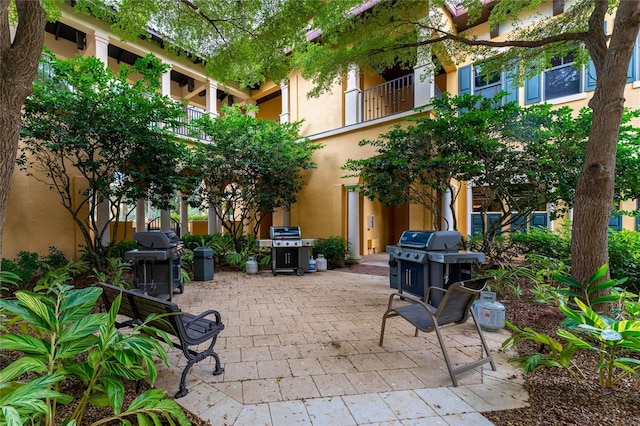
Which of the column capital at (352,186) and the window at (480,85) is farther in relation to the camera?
the column capital at (352,186)

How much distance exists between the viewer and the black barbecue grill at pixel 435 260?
180 inches

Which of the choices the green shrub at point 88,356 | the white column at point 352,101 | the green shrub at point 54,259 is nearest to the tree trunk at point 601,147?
the green shrub at point 88,356

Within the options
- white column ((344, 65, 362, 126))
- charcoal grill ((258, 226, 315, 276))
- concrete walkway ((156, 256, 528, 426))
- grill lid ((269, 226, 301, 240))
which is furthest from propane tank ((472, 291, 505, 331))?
white column ((344, 65, 362, 126))

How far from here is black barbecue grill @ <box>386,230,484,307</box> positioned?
4.57 m

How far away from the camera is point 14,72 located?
2219 mm

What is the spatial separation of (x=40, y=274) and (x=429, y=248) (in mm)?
8251

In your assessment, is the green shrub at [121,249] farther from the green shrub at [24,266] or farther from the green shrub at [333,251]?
the green shrub at [333,251]

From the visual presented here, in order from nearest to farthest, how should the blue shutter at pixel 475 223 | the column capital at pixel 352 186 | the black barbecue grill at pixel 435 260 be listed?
the black barbecue grill at pixel 435 260
the blue shutter at pixel 475 223
the column capital at pixel 352 186

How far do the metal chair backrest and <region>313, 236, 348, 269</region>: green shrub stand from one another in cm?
601

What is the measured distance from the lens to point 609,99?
3100mm

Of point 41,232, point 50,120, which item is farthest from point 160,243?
point 41,232

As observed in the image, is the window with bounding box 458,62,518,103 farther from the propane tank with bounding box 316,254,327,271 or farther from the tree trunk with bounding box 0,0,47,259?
the tree trunk with bounding box 0,0,47,259

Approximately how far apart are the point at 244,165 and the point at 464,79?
733 centimetres

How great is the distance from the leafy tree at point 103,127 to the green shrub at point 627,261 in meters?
8.85
